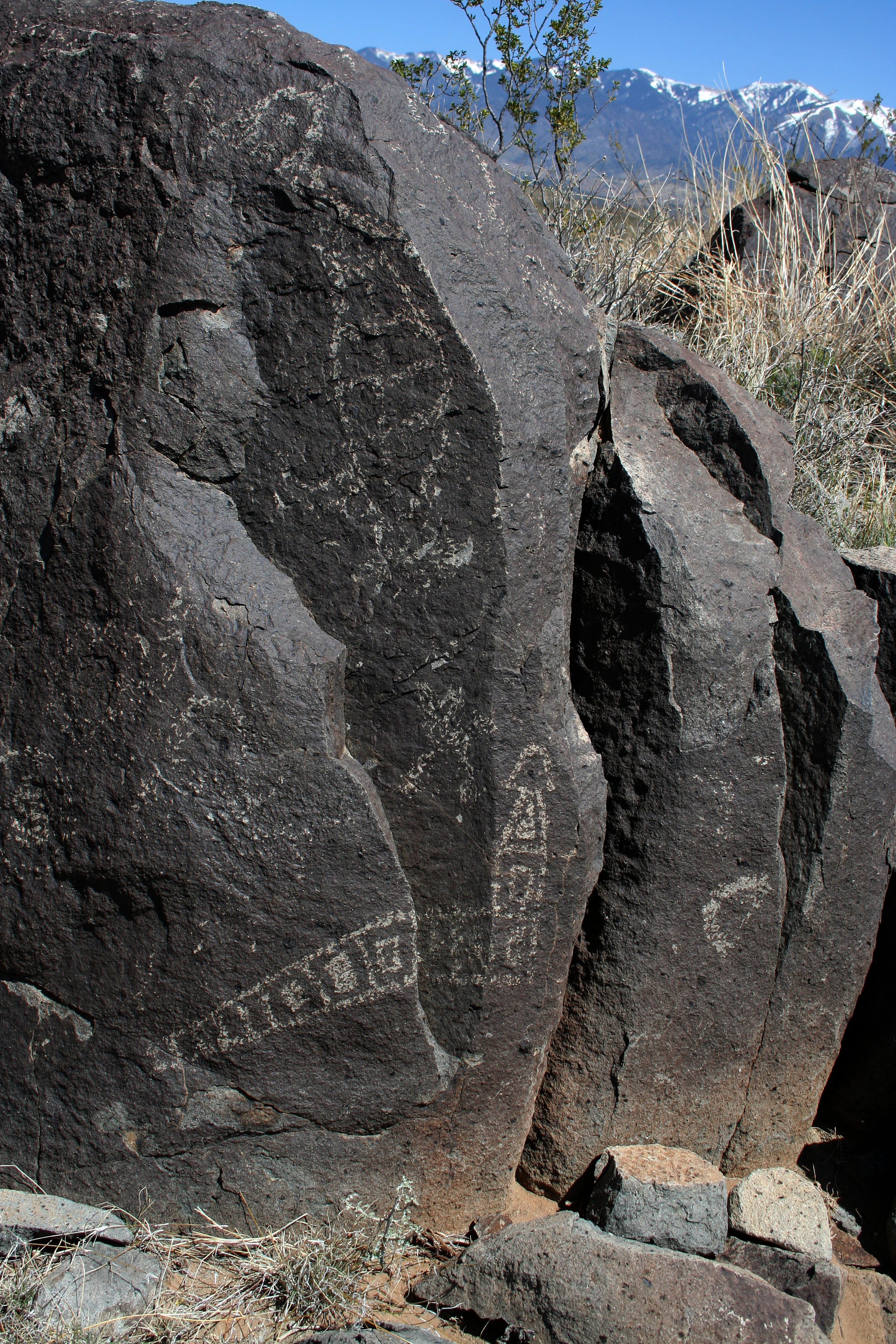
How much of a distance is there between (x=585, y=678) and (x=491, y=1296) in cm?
118

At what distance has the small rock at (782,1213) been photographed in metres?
2.14

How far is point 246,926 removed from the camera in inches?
71.7

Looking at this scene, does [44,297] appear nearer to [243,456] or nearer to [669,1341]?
[243,456]

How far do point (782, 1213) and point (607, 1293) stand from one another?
22.4 inches

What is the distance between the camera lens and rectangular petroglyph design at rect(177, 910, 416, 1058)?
1.85 meters

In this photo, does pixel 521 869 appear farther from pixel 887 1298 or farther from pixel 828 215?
pixel 828 215

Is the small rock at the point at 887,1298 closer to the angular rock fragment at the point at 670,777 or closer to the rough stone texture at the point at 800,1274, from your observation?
the rough stone texture at the point at 800,1274

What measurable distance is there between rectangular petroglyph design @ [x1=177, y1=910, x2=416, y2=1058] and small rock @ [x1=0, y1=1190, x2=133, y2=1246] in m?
0.33

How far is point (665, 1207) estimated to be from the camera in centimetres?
202

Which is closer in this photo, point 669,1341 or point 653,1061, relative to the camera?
Answer: point 669,1341

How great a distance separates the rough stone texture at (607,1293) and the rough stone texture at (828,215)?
4940 mm

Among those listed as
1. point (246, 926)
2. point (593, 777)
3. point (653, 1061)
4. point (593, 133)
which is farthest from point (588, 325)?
point (593, 133)

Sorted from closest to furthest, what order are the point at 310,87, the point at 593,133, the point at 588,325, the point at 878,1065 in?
the point at 310,87
the point at 588,325
the point at 878,1065
the point at 593,133

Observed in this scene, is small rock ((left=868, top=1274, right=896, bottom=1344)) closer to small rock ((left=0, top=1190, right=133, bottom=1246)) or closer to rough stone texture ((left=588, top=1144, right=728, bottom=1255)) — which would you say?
rough stone texture ((left=588, top=1144, right=728, bottom=1255))
